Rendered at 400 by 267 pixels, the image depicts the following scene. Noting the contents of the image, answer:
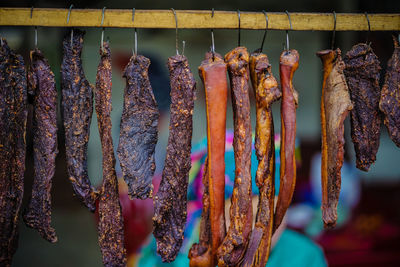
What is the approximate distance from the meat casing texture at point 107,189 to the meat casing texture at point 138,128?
0.09m

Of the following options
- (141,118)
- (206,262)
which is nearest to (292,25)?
(141,118)

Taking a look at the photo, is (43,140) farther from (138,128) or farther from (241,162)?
(241,162)

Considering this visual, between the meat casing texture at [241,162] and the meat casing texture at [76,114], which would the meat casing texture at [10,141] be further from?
the meat casing texture at [241,162]

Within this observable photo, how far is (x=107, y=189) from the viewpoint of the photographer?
7.03 ft

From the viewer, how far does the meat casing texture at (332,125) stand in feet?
7.13

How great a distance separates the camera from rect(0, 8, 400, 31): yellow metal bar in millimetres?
2105

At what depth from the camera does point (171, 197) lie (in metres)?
2.11

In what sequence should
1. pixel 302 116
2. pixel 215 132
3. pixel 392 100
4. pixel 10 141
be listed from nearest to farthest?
pixel 215 132 → pixel 10 141 → pixel 392 100 → pixel 302 116

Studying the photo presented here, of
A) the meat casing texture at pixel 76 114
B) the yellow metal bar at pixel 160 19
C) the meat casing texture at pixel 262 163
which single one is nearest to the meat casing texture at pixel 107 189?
the meat casing texture at pixel 76 114

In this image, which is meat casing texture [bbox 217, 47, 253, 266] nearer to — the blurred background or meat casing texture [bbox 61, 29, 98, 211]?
meat casing texture [bbox 61, 29, 98, 211]

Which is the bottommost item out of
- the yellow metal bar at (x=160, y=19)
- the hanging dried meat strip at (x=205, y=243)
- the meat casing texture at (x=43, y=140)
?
the hanging dried meat strip at (x=205, y=243)

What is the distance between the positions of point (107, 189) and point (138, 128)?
1.30ft

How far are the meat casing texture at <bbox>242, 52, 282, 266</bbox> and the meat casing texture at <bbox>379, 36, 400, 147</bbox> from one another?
78cm

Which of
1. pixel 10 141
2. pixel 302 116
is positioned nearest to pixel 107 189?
pixel 10 141
